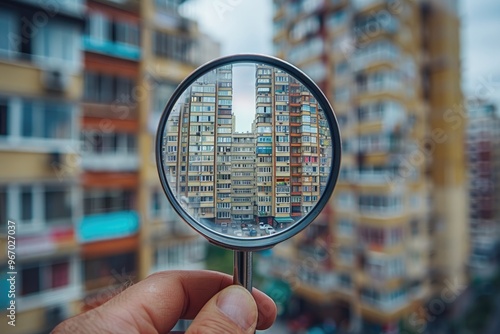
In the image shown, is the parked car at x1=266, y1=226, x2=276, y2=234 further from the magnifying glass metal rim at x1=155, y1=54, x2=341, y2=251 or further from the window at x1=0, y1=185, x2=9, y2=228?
the window at x1=0, y1=185, x2=9, y2=228

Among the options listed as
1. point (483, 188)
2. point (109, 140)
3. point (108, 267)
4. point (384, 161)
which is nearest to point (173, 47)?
point (109, 140)

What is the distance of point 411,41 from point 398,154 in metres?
0.52

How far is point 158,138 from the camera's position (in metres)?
0.43

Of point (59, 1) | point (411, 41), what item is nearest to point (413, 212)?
point (411, 41)

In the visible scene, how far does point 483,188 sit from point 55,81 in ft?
5.12

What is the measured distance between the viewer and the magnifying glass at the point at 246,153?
42 centimetres

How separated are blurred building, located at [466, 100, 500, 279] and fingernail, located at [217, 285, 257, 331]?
1133mm

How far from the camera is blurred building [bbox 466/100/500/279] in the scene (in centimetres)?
120

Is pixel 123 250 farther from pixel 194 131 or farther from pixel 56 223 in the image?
pixel 194 131

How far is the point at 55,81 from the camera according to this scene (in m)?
1.14

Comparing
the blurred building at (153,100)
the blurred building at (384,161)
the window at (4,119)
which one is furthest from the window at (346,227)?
the window at (4,119)

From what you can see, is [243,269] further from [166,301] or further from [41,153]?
[41,153]

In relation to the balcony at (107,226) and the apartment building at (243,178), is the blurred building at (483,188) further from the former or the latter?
the balcony at (107,226)

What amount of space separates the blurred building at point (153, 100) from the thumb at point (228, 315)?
0.81 meters
